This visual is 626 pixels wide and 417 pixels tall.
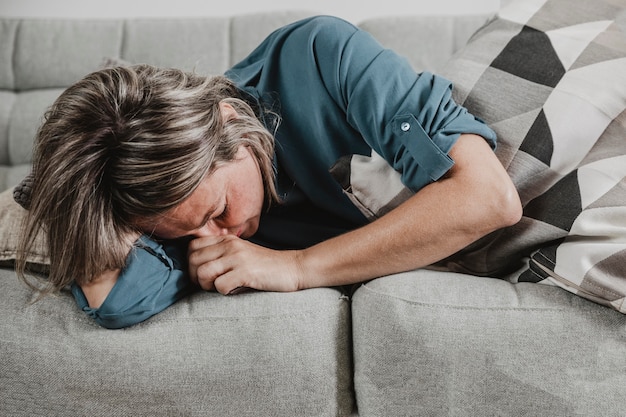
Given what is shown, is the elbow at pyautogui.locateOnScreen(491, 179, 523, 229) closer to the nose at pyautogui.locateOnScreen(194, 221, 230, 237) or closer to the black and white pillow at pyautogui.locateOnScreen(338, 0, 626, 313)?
the black and white pillow at pyautogui.locateOnScreen(338, 0, 626, 313)

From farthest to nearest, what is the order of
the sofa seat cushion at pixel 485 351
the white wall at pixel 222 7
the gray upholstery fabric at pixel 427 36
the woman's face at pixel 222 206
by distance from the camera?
the white wall at pixel 222 7 < the gray upholstery fabric at pixel 427 36 < the woman's face at pixel 222 206 < the sofa seat cushion at pixel 485 351

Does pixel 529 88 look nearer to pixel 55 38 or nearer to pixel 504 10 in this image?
pixel 504 10

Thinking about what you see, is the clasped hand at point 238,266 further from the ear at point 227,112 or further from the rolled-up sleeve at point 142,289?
the ear at point 227,112

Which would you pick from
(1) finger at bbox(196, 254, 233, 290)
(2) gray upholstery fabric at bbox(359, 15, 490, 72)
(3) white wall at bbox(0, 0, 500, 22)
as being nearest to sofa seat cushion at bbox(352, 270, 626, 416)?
(1) finger at bbox(196, 254, 233, 290)

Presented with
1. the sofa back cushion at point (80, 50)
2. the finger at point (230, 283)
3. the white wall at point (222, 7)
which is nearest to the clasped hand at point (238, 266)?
the finger at point (230, 283)

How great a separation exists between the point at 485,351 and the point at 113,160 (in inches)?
24.1

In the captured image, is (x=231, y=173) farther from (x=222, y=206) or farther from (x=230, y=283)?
(x=230, y=283)

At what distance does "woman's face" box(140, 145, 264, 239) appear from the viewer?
0.96 meters

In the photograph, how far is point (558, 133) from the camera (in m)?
1.01

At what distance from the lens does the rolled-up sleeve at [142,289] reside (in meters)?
0.96

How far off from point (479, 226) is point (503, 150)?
7.0 inches

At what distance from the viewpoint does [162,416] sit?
3.15 ft

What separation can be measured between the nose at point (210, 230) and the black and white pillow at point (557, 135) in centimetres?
25

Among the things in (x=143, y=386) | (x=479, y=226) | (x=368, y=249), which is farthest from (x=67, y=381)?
(x=479, y=226)
